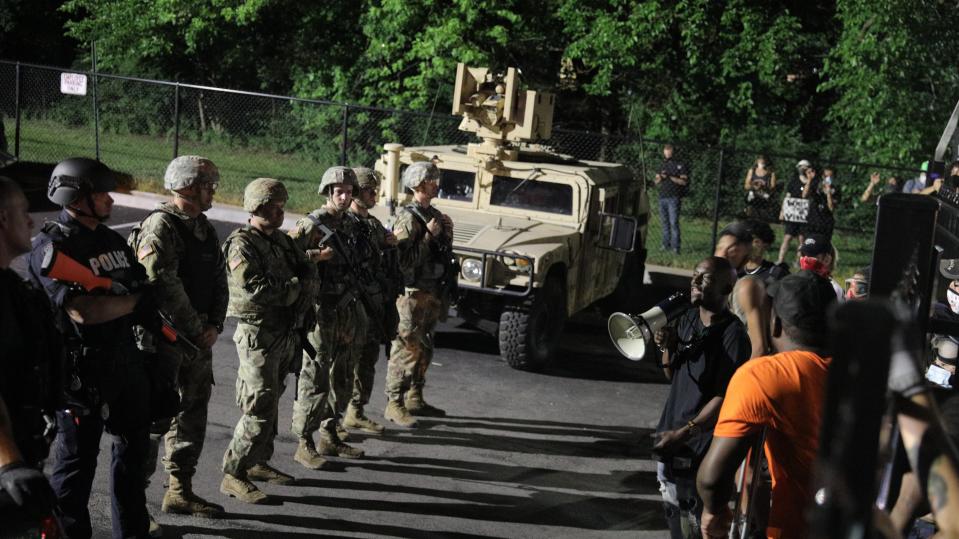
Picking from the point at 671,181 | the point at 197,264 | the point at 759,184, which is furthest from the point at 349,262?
the point at 759,184

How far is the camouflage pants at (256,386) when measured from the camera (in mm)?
5770

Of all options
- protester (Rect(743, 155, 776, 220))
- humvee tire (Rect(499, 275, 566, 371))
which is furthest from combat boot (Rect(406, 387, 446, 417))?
protester (Rect(743, 155, 776, 220))

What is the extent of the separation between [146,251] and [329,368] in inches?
71.6

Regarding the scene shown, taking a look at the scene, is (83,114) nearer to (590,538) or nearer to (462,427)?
(462,427)

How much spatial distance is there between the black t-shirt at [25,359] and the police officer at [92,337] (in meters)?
0.71

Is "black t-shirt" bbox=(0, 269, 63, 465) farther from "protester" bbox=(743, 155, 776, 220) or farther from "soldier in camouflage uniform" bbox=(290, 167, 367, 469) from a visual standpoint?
"protester" bbox=(743, 155, 776, 220)

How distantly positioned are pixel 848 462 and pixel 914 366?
27cm

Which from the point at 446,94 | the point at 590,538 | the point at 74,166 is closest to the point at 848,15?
the point at 446,94

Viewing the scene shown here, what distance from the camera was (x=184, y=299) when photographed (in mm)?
5094

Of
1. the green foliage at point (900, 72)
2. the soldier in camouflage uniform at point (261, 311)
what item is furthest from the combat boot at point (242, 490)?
the green foliage at point (900, 72)

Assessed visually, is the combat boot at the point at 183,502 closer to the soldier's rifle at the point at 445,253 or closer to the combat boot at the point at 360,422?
the combat boot at the point at 360,422

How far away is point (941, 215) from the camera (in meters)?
3.80

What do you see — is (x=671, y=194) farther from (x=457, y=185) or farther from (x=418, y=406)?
(x=418, y=406)

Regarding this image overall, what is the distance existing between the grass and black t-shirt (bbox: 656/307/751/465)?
A: 36.8 ft
